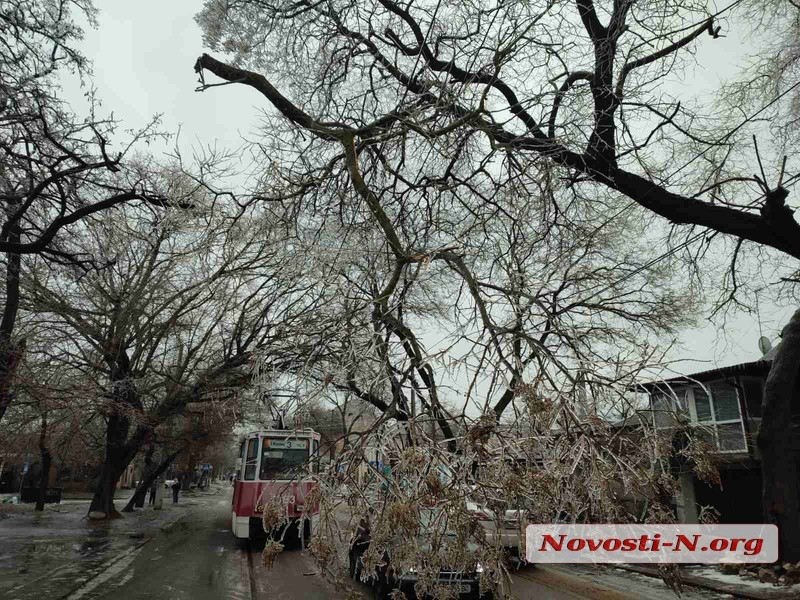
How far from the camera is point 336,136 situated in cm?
520

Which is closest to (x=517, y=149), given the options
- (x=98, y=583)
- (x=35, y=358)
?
(x=98, y=583)

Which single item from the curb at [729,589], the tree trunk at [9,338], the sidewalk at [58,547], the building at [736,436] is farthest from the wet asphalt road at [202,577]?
the building at [736,436]

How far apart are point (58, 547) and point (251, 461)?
5.01 metres

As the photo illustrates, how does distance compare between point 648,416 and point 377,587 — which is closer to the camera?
point 648,416

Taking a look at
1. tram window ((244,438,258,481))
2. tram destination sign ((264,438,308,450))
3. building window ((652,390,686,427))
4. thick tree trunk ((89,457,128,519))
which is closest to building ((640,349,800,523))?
tram destination sign ((264,438,308,450))

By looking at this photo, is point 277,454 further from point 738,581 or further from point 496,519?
point 496,519

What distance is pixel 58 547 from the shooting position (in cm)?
1409

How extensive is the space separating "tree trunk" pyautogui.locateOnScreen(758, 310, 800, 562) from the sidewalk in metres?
13.1

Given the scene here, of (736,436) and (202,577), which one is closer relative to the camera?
(202,577)

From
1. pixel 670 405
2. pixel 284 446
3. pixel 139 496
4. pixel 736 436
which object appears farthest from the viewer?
pixel 139 496

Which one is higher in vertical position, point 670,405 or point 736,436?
point 736,436

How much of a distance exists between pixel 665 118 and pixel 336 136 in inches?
176

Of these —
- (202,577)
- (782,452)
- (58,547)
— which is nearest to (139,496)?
(58,547)

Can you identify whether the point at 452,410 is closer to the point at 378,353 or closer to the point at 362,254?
the point at 378,353
